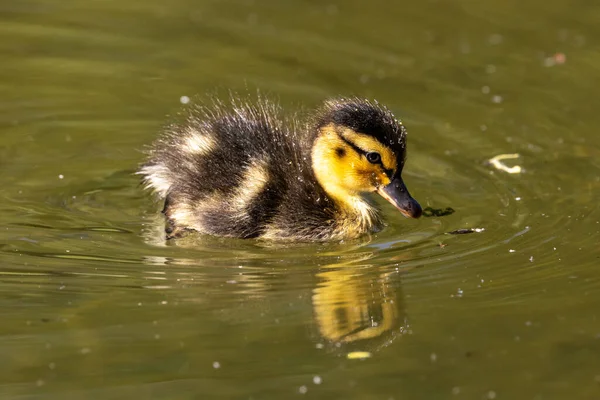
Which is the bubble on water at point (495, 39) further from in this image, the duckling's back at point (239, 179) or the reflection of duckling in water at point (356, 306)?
the reflection of duckling in water at point (356, 306)

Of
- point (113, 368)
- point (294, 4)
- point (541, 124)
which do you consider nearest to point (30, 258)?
point (113, 368)

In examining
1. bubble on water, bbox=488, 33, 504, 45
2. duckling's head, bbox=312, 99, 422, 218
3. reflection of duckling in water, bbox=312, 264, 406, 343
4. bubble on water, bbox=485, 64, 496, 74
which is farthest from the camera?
bubble on water, bbox=488, 33, 504, 45

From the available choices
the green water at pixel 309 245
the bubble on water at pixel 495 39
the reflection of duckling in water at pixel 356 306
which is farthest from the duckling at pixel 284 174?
the bubble on water at pixel 495 39

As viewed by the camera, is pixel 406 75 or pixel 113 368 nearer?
pixel 113 368

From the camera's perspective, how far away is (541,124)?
660cm

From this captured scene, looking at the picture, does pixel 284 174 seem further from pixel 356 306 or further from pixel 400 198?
pixel 356 306

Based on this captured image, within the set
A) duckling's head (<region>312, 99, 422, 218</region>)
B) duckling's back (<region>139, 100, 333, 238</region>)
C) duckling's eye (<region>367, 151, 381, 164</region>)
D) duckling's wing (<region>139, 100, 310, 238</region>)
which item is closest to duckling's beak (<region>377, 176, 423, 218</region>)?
duckling's head (<region>312, 99, 422, 218</region>)

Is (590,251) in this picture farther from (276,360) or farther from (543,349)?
(276,360)

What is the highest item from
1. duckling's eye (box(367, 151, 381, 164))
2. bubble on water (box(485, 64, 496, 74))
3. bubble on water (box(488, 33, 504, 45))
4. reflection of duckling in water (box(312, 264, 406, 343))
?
bubble on water (box(488, 33, 504, 45))

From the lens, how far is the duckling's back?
5176mm

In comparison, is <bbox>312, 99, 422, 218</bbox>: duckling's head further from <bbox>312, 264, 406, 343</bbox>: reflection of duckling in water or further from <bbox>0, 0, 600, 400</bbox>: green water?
<bbox>312, 264, 406, 343</bbox>: reflection of duckling in water

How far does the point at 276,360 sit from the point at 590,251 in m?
1.63

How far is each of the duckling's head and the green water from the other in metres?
0.21

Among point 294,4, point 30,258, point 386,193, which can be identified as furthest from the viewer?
point 294,4
